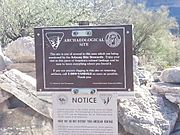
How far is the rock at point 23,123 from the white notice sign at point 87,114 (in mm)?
1117

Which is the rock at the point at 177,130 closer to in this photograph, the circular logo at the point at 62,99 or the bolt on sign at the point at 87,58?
the bolt on sign at the point at 87,58

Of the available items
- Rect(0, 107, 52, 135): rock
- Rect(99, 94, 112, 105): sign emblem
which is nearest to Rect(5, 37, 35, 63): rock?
Rect(0, 107, 52, 135): rock

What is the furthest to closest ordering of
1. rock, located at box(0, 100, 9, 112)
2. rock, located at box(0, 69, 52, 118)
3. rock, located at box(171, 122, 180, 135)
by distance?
1. rock, located at box(0, 100, 9, 112)
2. rock, located at box(171, 122, 180, 135)
3. rock, located at box(0, 69, 52, 118)

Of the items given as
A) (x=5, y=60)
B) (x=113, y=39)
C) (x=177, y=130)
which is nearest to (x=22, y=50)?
(x=5, y=60)

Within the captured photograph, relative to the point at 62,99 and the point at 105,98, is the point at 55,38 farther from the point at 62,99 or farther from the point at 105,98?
the point at 105,98

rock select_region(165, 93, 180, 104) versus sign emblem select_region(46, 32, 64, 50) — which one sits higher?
sign emblem select_region(46, 32, 64, 50)

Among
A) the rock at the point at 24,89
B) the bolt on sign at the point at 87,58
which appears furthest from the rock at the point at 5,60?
the bolt on sign at the point at 87,58

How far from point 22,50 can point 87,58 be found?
193 cm

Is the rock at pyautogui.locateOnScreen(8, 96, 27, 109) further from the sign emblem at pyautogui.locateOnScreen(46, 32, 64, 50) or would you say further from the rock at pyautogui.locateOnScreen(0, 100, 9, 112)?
the sign emblem at pyautogui.locateOnScreen(46, 32, 64, 50)

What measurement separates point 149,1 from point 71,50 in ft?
84.5

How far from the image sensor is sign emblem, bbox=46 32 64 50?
3.49m

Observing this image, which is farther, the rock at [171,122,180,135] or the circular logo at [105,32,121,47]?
the rock at [171,122,180,135]

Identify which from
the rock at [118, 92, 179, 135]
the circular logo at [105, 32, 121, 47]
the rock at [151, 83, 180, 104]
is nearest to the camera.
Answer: the circular logo at [105, 32, 121, 47]

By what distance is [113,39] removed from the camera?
344 cm
